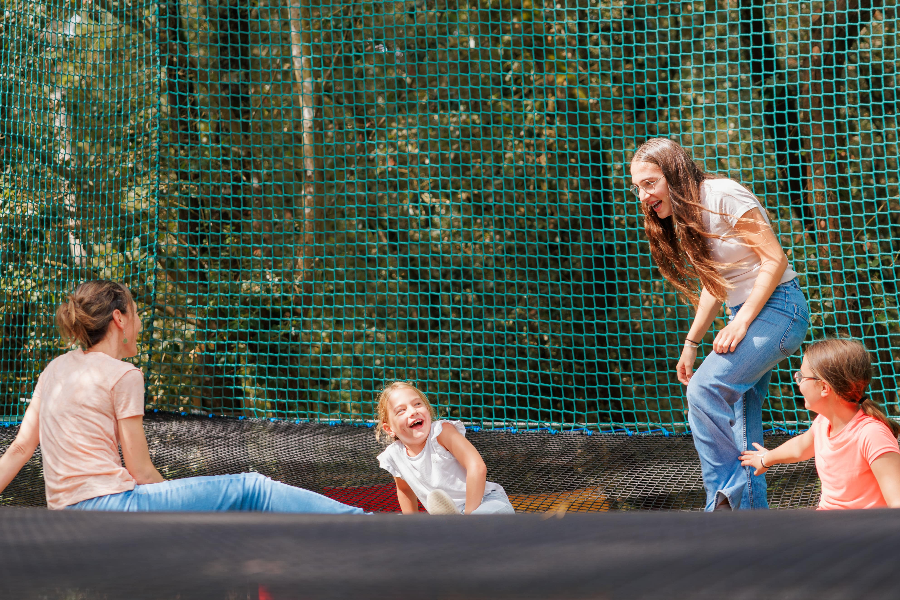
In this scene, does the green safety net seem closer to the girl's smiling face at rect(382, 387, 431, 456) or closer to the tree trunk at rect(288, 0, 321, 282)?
the tree trunk at rect(288, 0, 321, 282)

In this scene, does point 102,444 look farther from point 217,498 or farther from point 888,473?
point 888,473

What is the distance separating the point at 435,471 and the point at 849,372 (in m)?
0.88

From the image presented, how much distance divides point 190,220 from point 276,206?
50 cm

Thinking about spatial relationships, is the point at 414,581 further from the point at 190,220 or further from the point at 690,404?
the point at 190,220

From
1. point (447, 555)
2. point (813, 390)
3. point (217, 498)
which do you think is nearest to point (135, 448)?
point (217, 498)

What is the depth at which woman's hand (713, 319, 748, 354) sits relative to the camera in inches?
66.4

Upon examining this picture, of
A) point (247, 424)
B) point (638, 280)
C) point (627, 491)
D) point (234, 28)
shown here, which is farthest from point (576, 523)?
point (234, 28)

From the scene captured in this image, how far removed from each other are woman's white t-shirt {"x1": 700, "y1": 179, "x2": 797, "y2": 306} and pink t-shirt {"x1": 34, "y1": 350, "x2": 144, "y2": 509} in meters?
1.19

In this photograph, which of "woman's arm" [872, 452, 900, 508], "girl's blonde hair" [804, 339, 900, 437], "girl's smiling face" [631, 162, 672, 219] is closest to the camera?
"woman's arm" [872, 452, 900, 508]

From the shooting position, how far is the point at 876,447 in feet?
4.76

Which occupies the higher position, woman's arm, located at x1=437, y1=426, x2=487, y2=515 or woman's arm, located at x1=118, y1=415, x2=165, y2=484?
woman's arm, located at x1=118, y1=415, x2=165, y2=484

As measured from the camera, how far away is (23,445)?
59.8 inches

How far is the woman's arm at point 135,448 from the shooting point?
4.84 feet

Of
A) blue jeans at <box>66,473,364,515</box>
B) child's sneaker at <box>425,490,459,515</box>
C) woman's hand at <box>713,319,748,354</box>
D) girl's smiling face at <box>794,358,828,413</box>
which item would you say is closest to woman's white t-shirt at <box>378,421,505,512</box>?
child's sneaker at <box>425,490,459,515</box>
